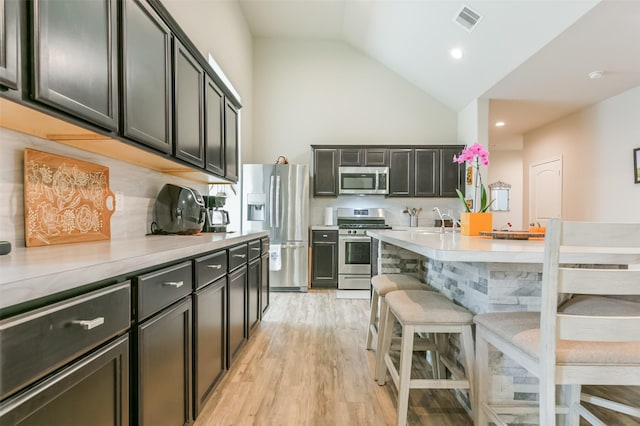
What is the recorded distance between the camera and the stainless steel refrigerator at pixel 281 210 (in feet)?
15.2

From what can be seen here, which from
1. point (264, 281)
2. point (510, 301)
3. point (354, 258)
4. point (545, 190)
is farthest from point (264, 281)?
point (545, 190)

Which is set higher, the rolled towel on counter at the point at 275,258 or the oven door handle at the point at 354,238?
the oven door handle at the point at 354,238

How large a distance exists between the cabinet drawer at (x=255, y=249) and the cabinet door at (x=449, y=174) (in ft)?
10.8

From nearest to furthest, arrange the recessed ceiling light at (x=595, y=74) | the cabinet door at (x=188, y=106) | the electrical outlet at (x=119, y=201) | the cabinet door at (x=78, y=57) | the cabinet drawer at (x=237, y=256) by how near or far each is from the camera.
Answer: the cabinet door at (x=78, y=57) < the electrical outlet at (x=119, y=201) < the cabinet door at (x=188, y=106) < the cabinet drawer at (x=237, y=256) < the recessed ceiling light at (x=595, y=74)

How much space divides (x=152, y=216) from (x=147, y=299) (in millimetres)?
1286

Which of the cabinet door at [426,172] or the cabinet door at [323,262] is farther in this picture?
the cabinet door at [426,172]

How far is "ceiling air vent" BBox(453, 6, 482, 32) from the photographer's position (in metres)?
3.30

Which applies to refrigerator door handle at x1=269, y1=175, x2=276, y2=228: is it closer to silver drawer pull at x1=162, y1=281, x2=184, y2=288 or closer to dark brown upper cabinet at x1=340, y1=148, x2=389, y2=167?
dark brown upper cabinet at x1=340, y1=148, x2=389, y2=167

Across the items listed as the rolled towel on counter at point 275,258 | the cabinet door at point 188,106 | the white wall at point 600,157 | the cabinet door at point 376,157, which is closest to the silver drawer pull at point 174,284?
the cabinet door at point 188,106

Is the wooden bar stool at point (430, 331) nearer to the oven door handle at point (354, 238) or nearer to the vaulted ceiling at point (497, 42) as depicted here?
the vaulted ceiling at point (497, 42)

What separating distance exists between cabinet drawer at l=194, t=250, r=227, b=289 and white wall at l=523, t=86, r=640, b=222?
494cm

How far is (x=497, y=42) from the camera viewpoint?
3.40 m

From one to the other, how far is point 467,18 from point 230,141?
2881 millimetres

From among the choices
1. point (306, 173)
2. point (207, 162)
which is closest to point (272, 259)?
point (306, 173)
